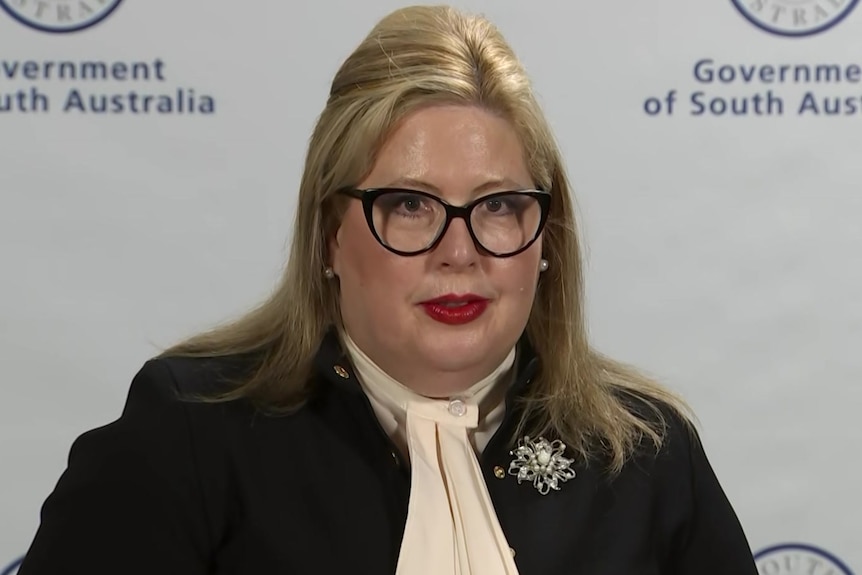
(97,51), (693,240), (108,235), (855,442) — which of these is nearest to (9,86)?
(97,51)

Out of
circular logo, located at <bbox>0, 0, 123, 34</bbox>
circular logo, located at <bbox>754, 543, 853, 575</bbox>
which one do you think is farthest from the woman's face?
circular logo, located at <bbox>754, 543, 853, 575</bbox>

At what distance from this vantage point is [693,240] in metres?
1.73

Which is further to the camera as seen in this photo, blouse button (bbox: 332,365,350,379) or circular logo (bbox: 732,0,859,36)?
circular logo (bbox: 732,0,859,36)

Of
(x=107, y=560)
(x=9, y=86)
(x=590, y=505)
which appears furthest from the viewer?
(x=9, y=86)

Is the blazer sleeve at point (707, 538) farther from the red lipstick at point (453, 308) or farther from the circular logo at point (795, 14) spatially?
the circular logo at point (795, 14)

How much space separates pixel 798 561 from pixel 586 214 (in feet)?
1.93

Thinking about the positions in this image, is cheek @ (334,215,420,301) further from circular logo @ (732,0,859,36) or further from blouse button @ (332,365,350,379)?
circular logo @ (732,0,859,36)

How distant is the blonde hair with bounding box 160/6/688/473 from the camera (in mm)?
1106

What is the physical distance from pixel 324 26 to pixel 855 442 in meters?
0.95

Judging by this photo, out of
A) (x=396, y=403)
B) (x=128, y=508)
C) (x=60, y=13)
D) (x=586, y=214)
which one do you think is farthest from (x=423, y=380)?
(x=60, y=13)

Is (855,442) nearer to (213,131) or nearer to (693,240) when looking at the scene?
(693,240)

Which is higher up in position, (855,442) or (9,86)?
(9,86)

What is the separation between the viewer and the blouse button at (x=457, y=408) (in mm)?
1159

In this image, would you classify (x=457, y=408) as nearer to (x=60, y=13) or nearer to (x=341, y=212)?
(x=341, y=212)
